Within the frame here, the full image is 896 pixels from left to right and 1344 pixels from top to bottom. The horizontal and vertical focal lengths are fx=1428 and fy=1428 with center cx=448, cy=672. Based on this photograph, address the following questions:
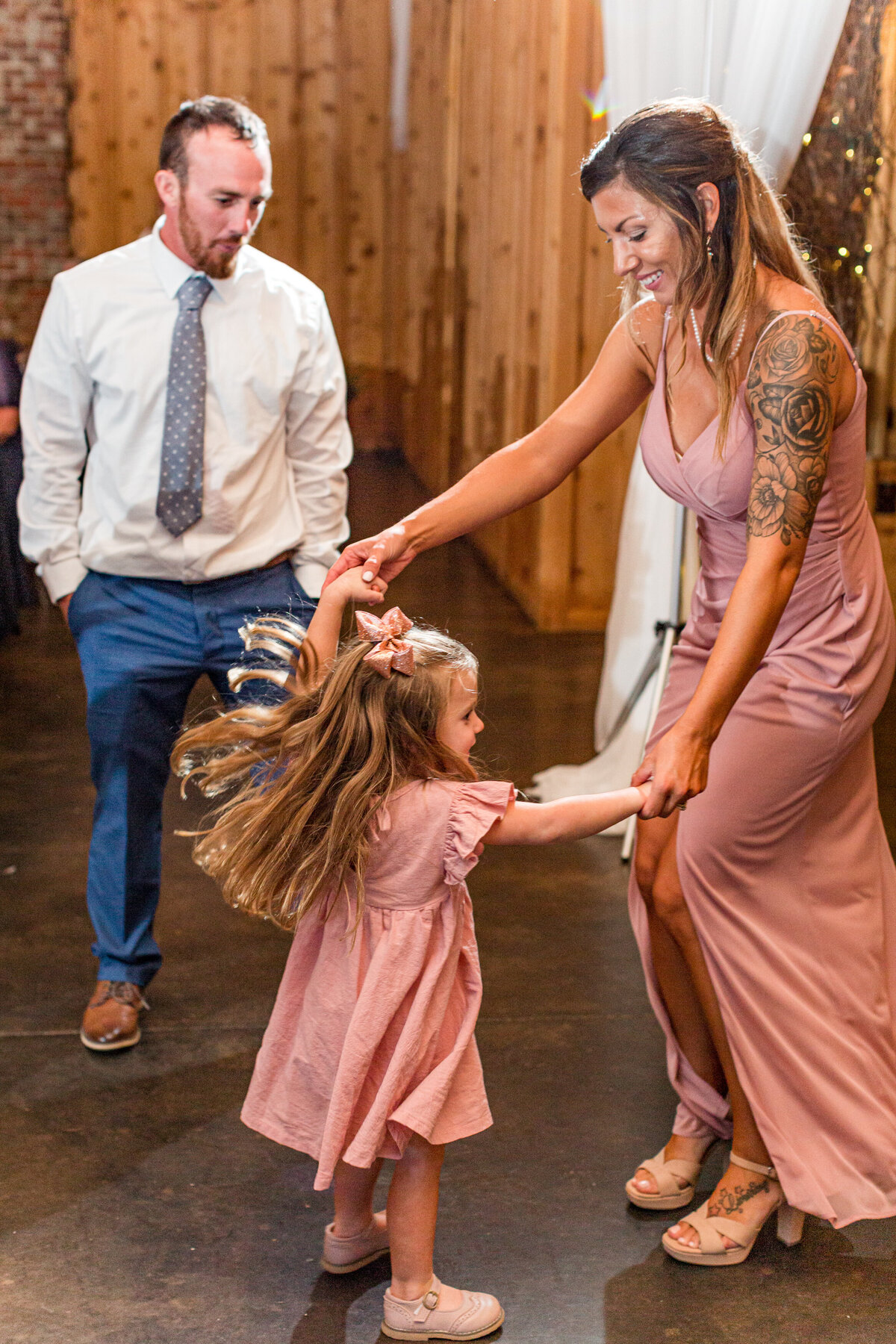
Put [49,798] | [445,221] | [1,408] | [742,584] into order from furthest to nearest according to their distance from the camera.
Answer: [445,221], [1,408], [49,798], [742,584]

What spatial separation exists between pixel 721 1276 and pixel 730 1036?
1.11 feet

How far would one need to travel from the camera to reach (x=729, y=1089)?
7.14 ft

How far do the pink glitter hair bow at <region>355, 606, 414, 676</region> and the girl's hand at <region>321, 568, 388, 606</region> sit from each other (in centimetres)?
19

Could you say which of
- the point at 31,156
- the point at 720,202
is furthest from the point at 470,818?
the point at 31,156

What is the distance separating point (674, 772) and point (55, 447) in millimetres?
1519

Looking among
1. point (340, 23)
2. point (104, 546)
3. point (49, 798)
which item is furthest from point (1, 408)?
point (340, 23)

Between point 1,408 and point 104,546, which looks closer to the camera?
point 104,546

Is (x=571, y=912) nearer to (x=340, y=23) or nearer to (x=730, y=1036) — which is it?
(x=730, y=1036)

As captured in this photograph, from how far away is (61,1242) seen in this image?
6.87ft

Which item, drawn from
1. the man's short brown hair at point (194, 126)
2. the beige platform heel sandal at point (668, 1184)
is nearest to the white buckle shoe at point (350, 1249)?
the beige platform heel sandal at point (668, 1184)

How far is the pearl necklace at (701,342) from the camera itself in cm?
193

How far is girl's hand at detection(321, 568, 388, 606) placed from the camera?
6.73 feet

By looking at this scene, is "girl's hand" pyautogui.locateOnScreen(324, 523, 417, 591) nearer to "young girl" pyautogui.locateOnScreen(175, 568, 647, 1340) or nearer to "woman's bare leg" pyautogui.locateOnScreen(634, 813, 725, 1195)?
"young girl" pyautogui.locateOnScreen(175, 568, 647, 1340)

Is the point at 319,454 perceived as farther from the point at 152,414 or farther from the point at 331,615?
the point at 331,615
